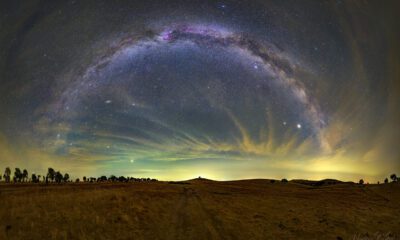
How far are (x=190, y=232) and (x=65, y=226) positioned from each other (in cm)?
748

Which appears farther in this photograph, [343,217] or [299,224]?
[343,217]

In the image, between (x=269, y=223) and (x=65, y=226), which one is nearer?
(x=65, y=226)

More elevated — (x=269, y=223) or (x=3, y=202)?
(x=3, y=202)

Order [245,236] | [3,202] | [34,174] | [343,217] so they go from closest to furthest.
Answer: [245,236]
[3,202]
[343,217]
[34,174]

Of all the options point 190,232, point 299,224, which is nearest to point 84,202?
point 190,232

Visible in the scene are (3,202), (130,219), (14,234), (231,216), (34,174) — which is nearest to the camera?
(14,234)

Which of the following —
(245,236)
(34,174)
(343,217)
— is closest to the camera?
(245,236)

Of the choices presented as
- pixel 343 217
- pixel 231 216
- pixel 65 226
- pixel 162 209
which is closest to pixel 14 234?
pixel 65 226

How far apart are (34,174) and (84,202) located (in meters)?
193

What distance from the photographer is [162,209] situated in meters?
26.0

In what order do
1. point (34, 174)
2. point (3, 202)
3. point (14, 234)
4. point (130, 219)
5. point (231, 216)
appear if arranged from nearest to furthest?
point (14, 234) < point (130, 219) < point (3, 202) < point (231, 216) < point (34, 174)

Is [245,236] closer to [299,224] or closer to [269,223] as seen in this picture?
[269,223]

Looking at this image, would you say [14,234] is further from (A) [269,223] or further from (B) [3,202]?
(A) [269,223]

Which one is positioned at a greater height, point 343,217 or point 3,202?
point 3,202
